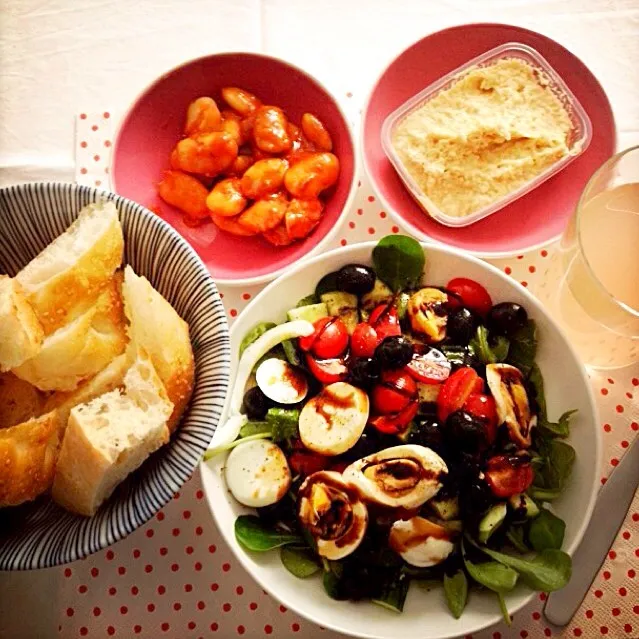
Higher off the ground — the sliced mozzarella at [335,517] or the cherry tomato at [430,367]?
the cherry tomato at [430,367]

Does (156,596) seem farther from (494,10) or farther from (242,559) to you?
(494,10)

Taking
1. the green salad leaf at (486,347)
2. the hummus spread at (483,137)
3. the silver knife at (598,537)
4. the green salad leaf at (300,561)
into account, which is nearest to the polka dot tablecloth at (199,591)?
the silver knife at (598,537)

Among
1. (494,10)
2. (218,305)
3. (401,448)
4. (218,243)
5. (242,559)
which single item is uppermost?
(494,10)

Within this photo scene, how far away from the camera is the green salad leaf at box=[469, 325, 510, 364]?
1095 mm

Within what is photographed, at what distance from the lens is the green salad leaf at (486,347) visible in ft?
3.59

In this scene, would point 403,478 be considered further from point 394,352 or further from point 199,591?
point 199,591

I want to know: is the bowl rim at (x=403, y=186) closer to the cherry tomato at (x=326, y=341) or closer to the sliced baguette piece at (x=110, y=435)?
the cherry tomato at (x=326, y=341)

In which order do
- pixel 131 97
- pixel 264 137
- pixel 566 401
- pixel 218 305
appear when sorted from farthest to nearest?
1. pixel 131 97
2. pixel 264 137
3. pixel 566 401
4. pixel 218 305

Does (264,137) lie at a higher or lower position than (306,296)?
higher

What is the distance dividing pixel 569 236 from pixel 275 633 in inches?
30.5

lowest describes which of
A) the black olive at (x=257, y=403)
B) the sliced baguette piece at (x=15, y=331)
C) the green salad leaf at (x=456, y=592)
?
the green salad leaf at (x=456, y=592)

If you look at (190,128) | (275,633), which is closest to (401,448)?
(275,633)

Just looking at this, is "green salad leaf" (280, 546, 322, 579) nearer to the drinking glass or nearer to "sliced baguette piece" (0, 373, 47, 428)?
"sliced baguette piece" (0, 373, 47, 428)

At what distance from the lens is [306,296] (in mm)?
1152
